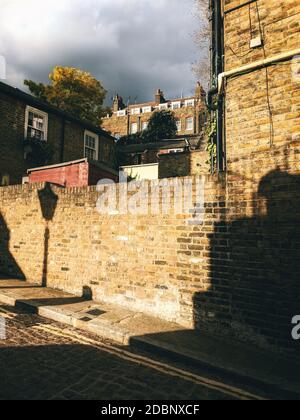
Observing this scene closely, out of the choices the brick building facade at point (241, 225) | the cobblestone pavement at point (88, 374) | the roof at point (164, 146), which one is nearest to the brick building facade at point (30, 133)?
the roof at point (164, 146)

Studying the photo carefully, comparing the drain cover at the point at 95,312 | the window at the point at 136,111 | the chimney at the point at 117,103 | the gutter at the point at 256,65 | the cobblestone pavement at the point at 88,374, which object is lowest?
Answer: the cobblestone pavement at the point at 88,374

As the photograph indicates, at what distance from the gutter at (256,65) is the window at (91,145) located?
527 inches

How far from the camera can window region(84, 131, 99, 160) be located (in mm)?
17484

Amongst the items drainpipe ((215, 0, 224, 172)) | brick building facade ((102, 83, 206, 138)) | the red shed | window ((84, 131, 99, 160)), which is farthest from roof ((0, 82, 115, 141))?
brick building facade ((102, 83, 206, 138))

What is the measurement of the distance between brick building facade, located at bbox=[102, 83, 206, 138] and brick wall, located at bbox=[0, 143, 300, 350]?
35.6 meters

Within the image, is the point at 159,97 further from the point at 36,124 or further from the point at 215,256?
the point at 215,256

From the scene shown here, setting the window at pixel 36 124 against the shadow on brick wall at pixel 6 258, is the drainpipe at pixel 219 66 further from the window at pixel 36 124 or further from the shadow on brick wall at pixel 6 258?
the window at pixel 36 124

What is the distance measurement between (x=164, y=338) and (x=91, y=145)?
50.4 feet

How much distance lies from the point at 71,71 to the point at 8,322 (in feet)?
83.0

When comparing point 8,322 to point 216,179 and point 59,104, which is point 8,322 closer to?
point 216,179

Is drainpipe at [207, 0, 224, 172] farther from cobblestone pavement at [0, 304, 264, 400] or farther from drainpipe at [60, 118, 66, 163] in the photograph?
drainpipe at [60, 118, 66, 163]

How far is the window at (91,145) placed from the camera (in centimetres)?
1748

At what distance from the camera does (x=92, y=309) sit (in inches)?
227

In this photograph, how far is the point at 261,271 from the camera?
14.2ft
